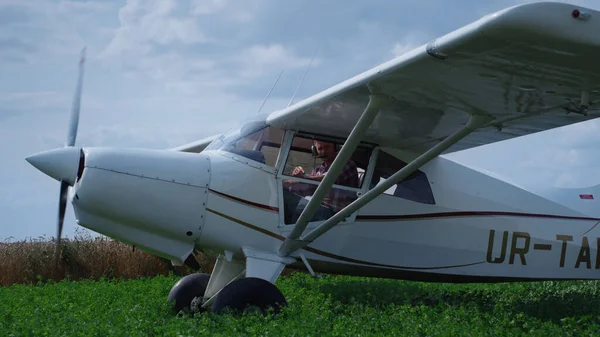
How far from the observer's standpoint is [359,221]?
7945 mm

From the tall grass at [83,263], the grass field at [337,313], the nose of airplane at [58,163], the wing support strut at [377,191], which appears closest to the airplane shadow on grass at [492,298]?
the grass field at [337,313]

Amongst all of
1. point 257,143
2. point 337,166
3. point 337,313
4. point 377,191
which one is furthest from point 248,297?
point 257,143

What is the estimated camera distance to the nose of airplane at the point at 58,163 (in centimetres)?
703

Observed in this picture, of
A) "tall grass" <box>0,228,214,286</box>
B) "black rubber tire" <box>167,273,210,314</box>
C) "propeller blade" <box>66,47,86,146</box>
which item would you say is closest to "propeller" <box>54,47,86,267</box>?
"propeller blade" <box>66,47,86,146</box>

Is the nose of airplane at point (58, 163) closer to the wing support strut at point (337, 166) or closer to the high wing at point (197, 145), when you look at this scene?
the wing support strut at point (337, 166)

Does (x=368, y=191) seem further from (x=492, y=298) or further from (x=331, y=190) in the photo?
(x=492, y=298)

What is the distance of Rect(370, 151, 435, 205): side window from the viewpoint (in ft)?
26.7

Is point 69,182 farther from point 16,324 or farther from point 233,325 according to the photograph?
point 233,325

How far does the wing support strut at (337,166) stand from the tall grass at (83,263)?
8.26 m

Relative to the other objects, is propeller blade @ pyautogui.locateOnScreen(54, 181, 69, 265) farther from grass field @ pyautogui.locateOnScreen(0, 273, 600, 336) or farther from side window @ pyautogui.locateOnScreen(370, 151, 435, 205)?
side window @ pyautogui.locateOnScreen(370, 151, 435, 205)

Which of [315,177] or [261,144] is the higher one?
[261,144]

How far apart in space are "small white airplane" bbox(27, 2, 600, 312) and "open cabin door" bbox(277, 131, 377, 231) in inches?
0.5

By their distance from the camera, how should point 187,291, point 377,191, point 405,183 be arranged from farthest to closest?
point 187,291 → point 405,183 → point 377,191

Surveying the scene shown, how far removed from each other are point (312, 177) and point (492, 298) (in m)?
3.62
